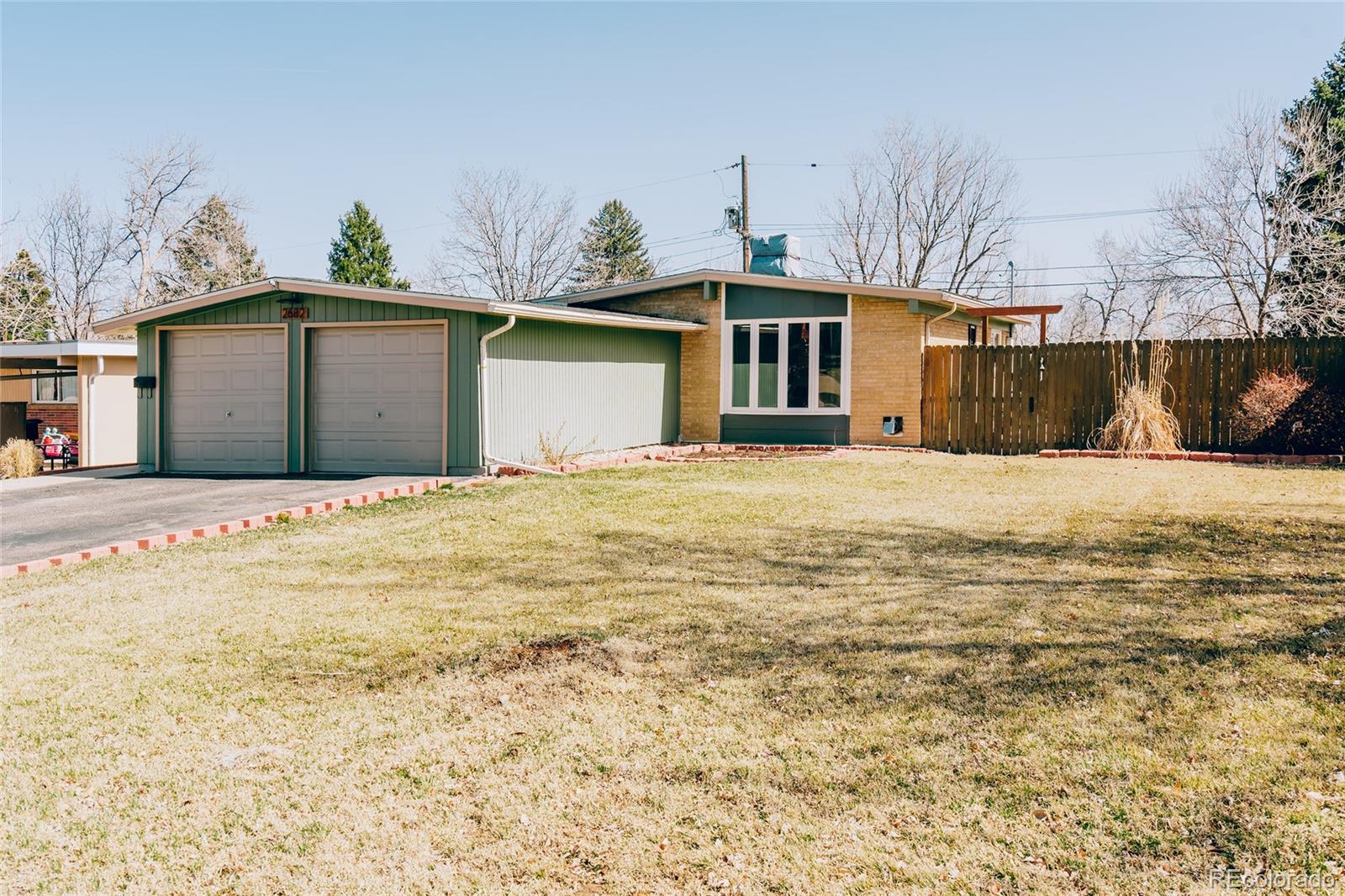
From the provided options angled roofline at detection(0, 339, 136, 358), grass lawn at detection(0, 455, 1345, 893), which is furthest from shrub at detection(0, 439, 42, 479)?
grass lawn at detection(0, 455, 1345, 893)

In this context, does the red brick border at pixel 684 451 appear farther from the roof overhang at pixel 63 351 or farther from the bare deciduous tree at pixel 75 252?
the bare deciduous tree at pixel 75 252

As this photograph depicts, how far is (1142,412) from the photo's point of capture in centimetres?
1415

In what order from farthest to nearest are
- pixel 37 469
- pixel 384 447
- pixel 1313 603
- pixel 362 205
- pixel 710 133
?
pixel 362 205
pixel 710 133
pixel 37 469
pixel 384 447
pixel 1313 603

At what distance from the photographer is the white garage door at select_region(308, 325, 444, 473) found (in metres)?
12.7

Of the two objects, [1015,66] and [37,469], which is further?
[1015,66]

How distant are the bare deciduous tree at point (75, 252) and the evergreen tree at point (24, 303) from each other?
174cm

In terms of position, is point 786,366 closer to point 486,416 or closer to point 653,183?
point 486,416

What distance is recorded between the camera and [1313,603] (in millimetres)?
5199

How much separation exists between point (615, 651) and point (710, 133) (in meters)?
31.0

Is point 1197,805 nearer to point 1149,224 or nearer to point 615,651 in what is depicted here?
point 615,651

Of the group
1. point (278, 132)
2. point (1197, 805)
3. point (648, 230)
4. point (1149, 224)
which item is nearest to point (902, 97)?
point (1149, 224)

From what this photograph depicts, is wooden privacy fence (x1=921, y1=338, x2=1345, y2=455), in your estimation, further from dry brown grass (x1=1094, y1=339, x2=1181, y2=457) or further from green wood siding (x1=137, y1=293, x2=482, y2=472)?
green wood siding (x1=137, y1=293, x2=482, y2=472)

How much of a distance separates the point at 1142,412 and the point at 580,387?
845 cm

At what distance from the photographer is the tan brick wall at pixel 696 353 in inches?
689
